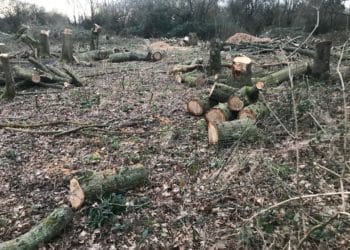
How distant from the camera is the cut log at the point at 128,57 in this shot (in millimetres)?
16516

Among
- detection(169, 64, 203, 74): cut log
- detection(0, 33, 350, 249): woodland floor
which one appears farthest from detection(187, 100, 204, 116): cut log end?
detection(169, 64, 203, 74): cut log

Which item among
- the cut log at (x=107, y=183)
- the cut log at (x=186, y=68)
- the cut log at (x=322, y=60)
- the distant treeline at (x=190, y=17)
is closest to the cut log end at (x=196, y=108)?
the cut log at (x=107, y=183)

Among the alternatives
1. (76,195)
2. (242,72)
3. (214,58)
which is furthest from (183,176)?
(214,58)

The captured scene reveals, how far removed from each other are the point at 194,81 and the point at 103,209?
6556mm

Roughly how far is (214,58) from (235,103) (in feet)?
14.3

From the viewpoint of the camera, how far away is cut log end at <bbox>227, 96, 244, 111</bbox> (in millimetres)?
6832

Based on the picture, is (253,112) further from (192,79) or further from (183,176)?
(192,79)

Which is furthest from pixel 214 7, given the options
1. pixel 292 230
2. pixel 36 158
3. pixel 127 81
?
pixel 292 230

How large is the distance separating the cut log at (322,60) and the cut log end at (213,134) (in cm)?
468

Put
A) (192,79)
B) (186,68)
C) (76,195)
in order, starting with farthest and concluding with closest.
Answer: (186,68), (192,79), (76,195)

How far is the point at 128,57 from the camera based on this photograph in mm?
→ 16625

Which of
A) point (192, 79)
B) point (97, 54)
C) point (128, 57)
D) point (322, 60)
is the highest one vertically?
point (322, 60)

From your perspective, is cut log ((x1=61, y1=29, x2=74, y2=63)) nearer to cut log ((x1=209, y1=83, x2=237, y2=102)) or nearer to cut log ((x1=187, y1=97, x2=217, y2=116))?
cut log ((x1=187, y1=97, x2=217, y2=116))

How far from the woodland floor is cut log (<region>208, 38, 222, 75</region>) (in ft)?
8.88
